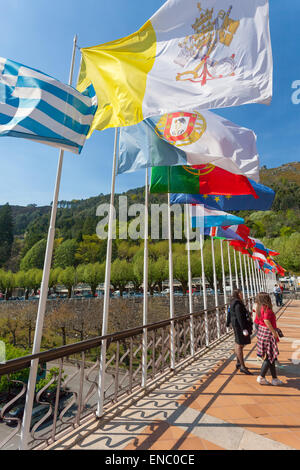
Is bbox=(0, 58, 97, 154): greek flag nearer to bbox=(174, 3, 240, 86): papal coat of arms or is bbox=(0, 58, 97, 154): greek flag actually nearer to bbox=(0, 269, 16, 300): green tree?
bbox=(174, 3, 240, 86): papal coat of arms

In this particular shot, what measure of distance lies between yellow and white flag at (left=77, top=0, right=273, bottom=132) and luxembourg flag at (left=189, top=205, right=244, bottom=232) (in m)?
4.66

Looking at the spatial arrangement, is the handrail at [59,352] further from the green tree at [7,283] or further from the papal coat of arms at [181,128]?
the green tree at [7,283]

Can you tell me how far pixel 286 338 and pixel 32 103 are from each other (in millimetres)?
9837

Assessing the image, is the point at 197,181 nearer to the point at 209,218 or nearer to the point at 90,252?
the point at 209,218

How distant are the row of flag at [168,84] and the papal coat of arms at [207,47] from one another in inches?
0.5

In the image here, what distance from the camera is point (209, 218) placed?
784 cm

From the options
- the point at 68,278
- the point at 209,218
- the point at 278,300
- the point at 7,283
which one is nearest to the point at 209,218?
the point at 209,218

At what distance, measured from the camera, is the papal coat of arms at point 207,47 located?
3.36m

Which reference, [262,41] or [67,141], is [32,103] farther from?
[262,41]

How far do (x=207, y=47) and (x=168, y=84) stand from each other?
67 centimetres

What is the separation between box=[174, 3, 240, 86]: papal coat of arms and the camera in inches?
132

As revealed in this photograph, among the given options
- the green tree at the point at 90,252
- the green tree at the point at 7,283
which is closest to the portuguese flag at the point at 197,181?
the green tree at the point at 7,283

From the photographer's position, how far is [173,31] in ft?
11.7
